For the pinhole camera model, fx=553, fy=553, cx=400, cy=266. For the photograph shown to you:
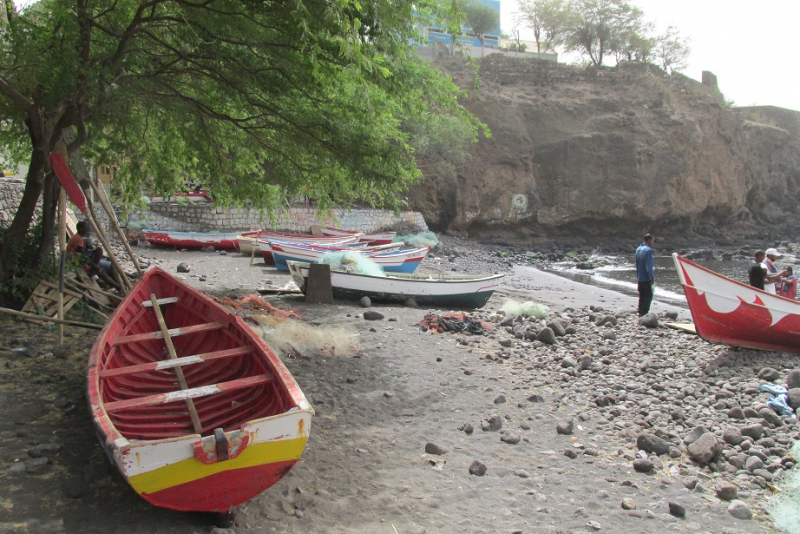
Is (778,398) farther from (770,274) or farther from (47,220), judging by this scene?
(47,220)

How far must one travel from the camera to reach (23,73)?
6.39 metres

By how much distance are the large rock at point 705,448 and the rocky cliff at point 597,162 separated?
31.2 metres

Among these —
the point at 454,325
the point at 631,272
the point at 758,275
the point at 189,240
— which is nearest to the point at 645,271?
the point at 758,275

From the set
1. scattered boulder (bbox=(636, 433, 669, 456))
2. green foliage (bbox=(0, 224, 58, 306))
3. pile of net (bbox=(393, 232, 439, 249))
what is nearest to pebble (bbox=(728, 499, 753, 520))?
scattered boulder (bbox=(636, 433, 669, 456))

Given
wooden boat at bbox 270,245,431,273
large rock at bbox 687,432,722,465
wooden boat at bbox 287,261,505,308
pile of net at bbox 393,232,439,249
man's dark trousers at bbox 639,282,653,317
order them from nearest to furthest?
1. large rock at bbox 687,432,722,465
2. man's dark trousers at bbox 639,282,653,317
3. wooden boat at bbox 287,261,505,308
4. wooden boat at bbox 270,245,431,273
5. pile of net at bbox 393,232,439,249

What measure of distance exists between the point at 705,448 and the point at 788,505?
2.49 ft

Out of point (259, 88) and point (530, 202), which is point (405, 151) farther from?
point (530, 202)

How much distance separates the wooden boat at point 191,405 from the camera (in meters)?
3.24

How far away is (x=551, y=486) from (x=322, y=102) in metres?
6.34

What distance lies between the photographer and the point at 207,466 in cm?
329

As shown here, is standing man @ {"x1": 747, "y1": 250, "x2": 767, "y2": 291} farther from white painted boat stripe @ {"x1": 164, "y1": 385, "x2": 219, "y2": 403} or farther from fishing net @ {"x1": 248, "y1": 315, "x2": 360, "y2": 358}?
white painted boat stripe @ {"x1": 164, "y1": 385, "x2": 219, "y2": 403}

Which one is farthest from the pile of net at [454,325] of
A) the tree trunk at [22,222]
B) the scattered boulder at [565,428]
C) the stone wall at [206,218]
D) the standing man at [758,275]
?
the stone wall at [206,218]

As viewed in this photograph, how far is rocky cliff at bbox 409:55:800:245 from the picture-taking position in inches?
1534

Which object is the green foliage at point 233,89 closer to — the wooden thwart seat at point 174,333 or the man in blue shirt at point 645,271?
the wooden thwart seat at point 174,333
